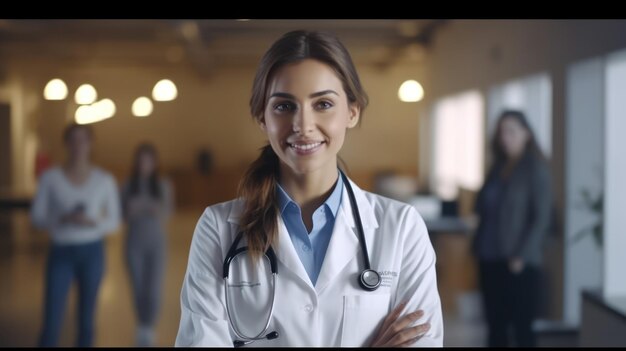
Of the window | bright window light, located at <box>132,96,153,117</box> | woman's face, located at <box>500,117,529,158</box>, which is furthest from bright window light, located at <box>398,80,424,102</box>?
the window

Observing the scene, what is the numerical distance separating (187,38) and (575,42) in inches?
156

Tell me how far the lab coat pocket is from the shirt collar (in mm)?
154

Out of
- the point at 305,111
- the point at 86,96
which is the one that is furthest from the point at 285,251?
the point at 86,96

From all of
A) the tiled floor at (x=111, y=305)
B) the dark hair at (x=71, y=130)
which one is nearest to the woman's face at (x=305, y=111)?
the tiled floor at (x=111, y=305)

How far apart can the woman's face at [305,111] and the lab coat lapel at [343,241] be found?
127mm

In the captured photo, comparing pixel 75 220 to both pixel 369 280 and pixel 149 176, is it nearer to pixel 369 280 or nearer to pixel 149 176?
pixel 149 176

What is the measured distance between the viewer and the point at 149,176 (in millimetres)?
4102

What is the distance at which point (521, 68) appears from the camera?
4883 mm

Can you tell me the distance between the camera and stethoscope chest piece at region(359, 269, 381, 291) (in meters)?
1.13

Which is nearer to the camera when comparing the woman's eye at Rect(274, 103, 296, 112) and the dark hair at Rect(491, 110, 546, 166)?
the woman's eye at Rect(274, 103, 296, 112)

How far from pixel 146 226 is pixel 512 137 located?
211 centimetres

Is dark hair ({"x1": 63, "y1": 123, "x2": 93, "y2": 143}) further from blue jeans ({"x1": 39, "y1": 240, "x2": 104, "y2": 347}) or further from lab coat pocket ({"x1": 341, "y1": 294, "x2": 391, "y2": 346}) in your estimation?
lab coat pocket ({"x1": 341, "y1": 294, "x2": 391, "y2": 346})

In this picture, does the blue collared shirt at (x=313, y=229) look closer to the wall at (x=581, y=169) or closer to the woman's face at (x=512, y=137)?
the woman's face at (x=512, y=137)

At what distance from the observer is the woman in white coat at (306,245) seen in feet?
3.58
